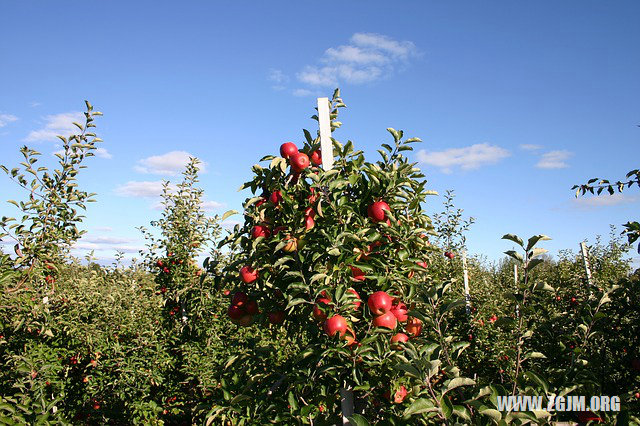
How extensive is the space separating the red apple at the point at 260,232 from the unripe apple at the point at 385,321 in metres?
0.71

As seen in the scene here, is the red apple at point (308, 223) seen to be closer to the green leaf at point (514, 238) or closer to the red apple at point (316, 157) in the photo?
the red apple at point (316, 157)

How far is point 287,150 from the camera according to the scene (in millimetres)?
2268

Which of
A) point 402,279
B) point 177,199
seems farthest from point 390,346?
point 177,199

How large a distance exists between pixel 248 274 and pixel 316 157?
762 millimetres

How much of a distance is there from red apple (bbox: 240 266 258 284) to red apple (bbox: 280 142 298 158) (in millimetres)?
645

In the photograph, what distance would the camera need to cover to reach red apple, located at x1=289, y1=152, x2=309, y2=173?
7.25 ft

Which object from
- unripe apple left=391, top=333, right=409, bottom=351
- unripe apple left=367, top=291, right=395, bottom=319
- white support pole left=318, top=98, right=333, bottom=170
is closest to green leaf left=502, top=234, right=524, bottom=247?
unripe apple left=367, top=291, right=395, bottom=319

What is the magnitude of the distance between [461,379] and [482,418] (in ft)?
0.77

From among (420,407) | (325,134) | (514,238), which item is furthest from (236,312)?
(514,238)

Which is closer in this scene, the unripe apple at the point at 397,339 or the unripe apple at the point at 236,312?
the unripe apple at the point at 397,339

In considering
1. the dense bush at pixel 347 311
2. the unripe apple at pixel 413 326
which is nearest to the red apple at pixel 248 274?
the dense bush at pixel 347 311

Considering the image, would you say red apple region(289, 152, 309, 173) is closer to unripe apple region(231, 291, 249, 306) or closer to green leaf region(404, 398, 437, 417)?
unripe apple region(231, 291, 249, 306)

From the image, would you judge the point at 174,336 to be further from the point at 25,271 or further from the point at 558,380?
the point at 558,380

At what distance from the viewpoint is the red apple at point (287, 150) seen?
2270mm
